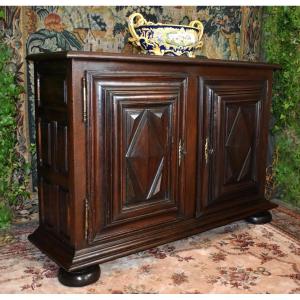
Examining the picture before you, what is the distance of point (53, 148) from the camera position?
5.81ft

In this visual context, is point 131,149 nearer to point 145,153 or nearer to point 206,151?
point 145,153

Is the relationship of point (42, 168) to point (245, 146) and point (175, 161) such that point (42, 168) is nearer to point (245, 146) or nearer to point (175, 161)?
point (175, 161)

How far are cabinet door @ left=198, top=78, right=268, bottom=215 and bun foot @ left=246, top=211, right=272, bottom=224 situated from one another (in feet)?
0.44

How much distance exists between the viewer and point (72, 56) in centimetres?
149

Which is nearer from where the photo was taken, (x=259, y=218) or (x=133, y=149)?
(x=133, y=149)

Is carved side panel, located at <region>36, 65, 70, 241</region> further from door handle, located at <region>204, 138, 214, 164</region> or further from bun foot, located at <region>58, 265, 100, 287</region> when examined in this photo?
door handle, located at <region>204, 138, 214, 164</region>

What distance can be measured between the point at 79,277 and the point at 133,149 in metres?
0.59

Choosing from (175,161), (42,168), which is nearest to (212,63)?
(175,161)

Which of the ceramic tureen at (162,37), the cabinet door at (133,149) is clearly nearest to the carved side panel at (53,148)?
the cabinet door at (133,149)

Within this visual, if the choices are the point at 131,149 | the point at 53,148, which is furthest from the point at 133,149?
the point at 53,148

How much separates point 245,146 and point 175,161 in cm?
51

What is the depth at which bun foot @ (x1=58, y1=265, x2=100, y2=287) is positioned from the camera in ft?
5.46

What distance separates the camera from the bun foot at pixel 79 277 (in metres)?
1.67

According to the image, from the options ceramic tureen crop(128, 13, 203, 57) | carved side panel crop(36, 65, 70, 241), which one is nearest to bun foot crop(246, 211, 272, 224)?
ceramic tureen crop(128, 13, 203, 57)
